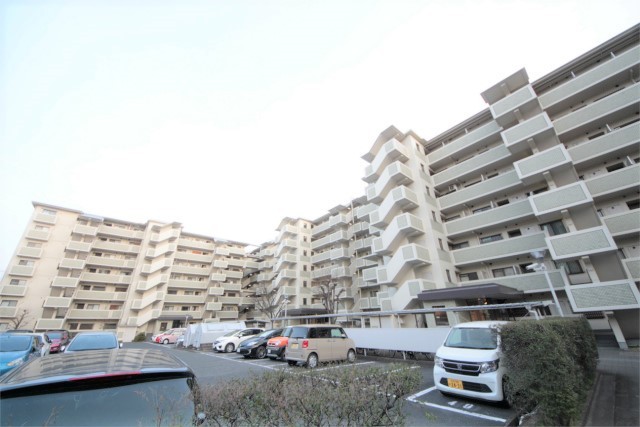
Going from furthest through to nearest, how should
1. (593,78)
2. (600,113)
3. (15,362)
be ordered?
(593,78)
(600,113)
(15,362)

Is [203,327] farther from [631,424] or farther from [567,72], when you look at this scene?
[567,72]

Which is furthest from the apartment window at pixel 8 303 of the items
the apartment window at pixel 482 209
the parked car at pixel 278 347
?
the apartment window at pixel 482 209

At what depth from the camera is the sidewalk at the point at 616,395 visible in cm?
493

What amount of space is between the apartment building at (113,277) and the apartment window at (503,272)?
40439 mm

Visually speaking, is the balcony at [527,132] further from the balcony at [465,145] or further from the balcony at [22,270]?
the balcony at [22,270]

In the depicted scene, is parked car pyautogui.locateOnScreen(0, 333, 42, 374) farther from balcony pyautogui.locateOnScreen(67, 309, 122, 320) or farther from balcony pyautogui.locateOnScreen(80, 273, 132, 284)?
balcony pyautogui.locateOnScreen(80, 273, 132, 284)

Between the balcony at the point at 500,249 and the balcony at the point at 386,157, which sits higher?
the balcony at the point at 386,157

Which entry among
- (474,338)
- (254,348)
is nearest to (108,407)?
(474,338)

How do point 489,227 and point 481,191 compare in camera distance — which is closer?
point 489,227

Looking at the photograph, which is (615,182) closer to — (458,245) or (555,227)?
(555,227)

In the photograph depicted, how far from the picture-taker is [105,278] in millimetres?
40375

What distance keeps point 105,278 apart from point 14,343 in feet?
126

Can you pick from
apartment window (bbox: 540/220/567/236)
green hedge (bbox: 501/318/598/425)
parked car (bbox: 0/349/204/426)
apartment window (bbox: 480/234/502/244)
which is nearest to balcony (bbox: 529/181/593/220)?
apartment window (bbox: 540/220/567/236)

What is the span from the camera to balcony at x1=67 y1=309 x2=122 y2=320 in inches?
1443
